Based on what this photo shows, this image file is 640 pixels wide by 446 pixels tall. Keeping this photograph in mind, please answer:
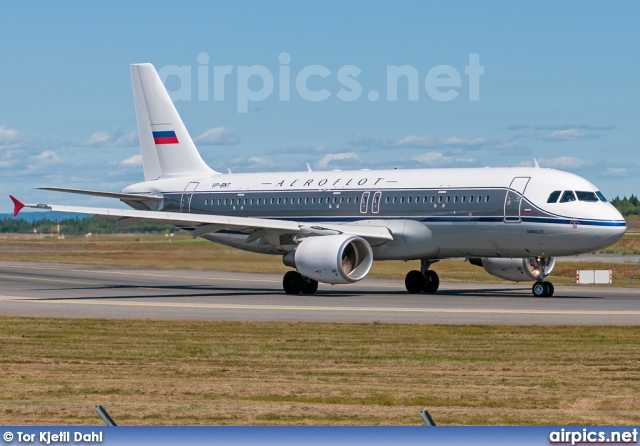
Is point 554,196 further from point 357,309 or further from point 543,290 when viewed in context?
point 357,309

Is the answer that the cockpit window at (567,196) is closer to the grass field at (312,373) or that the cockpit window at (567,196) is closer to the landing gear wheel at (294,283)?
the landing gear wheel at (294,283)

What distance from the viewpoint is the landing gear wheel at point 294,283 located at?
41.8m

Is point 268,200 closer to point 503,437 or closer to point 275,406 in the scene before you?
point 275,406

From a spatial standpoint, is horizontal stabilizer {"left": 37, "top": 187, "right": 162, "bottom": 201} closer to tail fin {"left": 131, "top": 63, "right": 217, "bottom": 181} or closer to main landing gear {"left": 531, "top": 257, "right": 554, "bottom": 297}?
tail fin {"left": 131, "top": 63, "right": 217, "bottom": 181}

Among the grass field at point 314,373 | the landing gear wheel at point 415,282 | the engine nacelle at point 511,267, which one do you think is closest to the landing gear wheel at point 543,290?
the engine nacelle at point 511,267

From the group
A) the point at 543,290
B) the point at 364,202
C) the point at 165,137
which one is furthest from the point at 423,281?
the point at 165,137

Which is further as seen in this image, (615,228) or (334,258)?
(334,258)

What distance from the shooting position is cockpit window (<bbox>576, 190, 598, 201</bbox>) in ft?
126

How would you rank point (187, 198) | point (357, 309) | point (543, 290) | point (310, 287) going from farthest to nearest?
1. point (187, 198)
2. point (310, 287)
3. point (543, 290)
4. point (357, 309)

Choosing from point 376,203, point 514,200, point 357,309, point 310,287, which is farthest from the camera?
point 376,203

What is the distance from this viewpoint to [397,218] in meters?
41.8

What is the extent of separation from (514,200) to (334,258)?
20.7 ft

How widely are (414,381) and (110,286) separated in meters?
31.3

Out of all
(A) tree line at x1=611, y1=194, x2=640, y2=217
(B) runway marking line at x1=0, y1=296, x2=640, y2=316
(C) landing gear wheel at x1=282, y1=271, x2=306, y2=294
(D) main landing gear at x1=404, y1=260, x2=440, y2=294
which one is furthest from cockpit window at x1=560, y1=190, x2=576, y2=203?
(A) tree line at x1=611, y1=194, x2=640, y2=217
